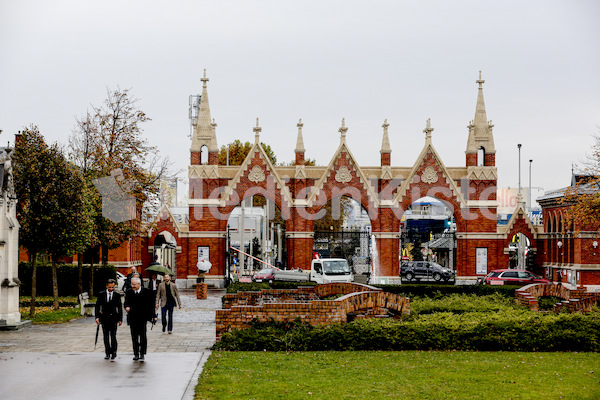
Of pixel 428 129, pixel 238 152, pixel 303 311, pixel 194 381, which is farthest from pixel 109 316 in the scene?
pixel 238 152

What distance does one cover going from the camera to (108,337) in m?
14.2

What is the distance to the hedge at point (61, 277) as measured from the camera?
34938 mm

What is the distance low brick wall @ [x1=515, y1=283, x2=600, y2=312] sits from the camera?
20.8 metres

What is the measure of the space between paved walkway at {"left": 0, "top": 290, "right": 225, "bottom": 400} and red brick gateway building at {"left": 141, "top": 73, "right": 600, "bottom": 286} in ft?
73.9

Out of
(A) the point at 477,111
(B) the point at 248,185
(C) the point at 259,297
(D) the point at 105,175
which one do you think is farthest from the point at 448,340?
(A) the point at 477,111

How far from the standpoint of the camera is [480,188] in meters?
44.2

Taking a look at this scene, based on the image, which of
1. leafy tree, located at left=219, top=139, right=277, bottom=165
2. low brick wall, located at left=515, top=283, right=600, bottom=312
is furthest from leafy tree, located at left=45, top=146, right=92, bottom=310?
leafy tree, located at left=219, top=139, right=277, bottom=165

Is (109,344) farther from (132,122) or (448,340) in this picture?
(132,122)

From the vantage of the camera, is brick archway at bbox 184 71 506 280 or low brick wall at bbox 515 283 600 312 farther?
brick archway at bbox 184 71 506 280

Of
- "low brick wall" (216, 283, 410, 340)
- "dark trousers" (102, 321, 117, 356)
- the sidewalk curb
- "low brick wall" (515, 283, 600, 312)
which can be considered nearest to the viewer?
the sidewalk curb

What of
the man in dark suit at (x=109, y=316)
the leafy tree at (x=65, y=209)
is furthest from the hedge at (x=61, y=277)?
the man in dark suit at (x=109, y=316)

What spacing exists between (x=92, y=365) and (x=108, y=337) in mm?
897

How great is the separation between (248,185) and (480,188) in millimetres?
13891

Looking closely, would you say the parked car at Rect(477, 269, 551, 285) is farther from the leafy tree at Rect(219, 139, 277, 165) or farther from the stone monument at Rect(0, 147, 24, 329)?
the leafy tree at Rect(219, 139, 277, 165)
